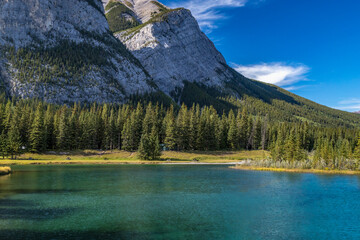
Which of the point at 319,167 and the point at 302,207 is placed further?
the point at 319,167

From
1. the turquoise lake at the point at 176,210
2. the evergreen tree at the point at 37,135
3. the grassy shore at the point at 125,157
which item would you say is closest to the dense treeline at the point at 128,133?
the evergreen tree at the point at 37,135

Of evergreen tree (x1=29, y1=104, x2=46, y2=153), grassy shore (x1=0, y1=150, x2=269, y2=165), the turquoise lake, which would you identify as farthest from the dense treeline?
the turquoise lake

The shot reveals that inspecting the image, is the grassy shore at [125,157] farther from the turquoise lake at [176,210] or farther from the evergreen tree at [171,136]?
the turquoise lake at [176,210]

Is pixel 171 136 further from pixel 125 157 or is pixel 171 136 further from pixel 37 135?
pixel 37 135

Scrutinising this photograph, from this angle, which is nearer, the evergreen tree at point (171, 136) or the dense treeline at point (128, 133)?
the dense treeline at point (128, 133)

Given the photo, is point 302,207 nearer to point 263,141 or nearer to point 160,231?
point 160,231

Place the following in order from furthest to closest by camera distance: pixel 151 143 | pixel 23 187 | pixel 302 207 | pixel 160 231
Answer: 1. pixel 151 143
2. pixel 23 187
3. pixel 302 207
4. pixel 160 231

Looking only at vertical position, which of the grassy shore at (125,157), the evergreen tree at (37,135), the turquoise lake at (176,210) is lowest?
the turquoise lake at (176,210)

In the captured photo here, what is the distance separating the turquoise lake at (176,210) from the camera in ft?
87.9

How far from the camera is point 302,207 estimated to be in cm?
3875

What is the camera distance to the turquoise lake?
87.9 ft

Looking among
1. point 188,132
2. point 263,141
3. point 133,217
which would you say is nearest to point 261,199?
point 133,217

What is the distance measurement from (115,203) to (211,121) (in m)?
106

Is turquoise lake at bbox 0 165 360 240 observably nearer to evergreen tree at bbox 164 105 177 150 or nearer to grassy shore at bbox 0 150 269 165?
grassy shore at bbox 0 150 269 165
